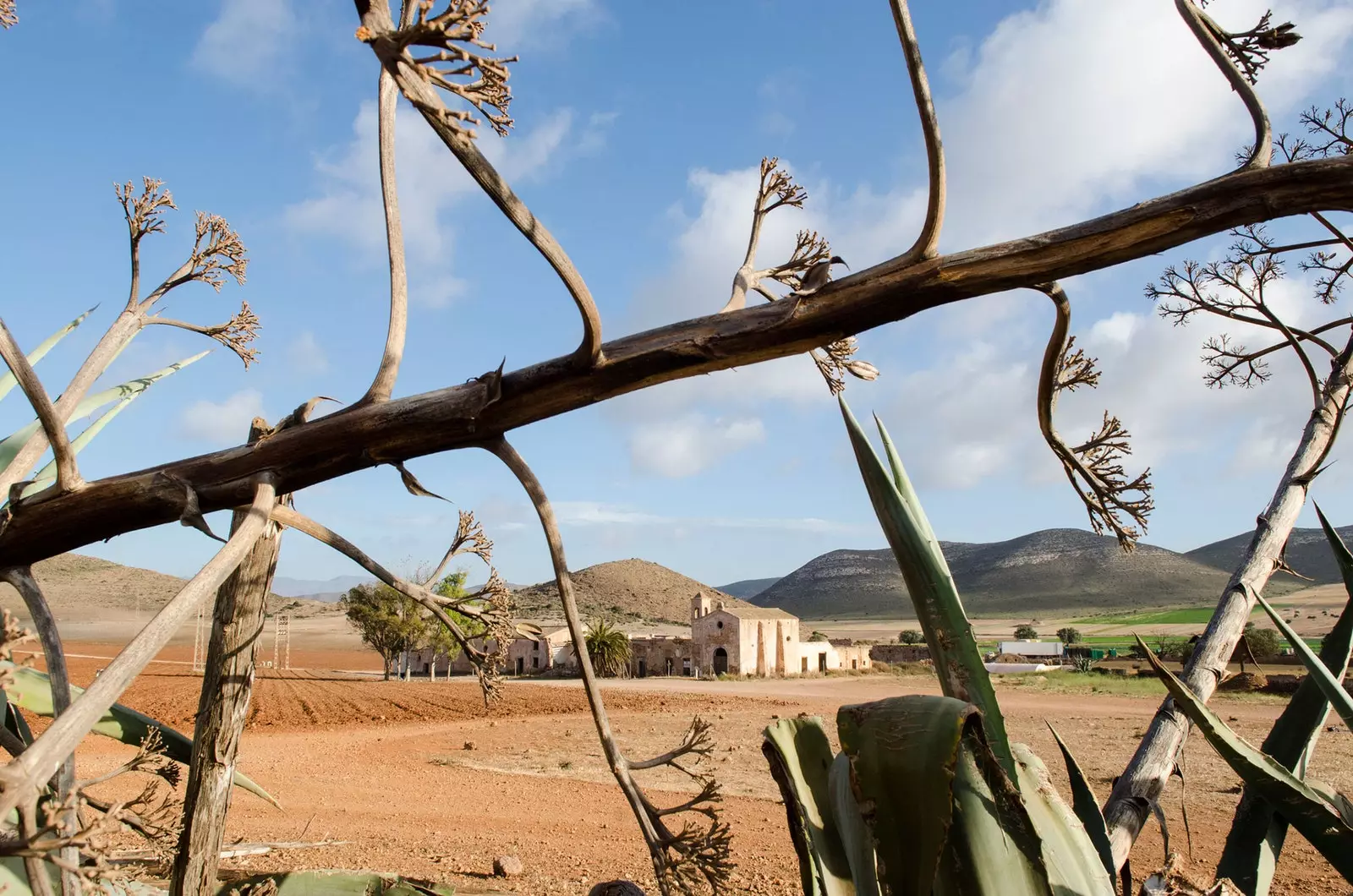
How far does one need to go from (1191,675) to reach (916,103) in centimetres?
110

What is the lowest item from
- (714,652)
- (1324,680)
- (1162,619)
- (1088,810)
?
(714,652)

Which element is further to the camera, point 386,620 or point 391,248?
point 386,620

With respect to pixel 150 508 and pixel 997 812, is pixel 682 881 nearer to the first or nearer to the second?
pixel 997 812

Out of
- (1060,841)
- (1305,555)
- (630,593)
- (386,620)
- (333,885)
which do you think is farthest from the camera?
(1305,555)

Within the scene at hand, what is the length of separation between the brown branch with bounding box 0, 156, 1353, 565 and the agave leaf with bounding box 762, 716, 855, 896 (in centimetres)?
62

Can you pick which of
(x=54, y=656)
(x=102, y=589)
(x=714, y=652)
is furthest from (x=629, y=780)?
(x=102, y=589)

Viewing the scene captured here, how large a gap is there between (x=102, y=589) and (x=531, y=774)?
4151 inches

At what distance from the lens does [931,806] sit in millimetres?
1012

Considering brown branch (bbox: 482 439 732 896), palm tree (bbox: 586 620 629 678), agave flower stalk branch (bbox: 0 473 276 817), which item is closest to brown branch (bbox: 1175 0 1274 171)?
brown branch (bbox: 482 439 732 896)

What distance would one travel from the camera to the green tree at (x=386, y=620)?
40.3m

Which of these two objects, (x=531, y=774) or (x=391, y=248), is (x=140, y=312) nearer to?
(x=391, y=248)

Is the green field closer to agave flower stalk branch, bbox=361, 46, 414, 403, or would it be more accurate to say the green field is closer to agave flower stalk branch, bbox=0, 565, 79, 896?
agave flower stalk branch, bbox=361, 46, 414, 403

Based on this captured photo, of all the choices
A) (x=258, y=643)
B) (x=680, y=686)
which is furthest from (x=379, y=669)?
(x=258, y=643)

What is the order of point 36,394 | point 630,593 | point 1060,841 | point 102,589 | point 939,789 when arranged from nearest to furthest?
point 939,789
point 1060,841
point 36,394
point 630,593
point 102,589
